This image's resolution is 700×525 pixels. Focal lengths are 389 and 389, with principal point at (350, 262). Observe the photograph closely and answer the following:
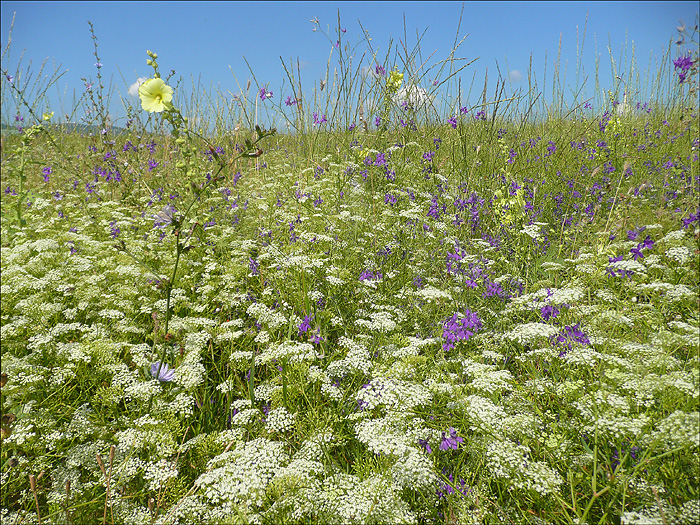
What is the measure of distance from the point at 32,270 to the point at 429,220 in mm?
2416

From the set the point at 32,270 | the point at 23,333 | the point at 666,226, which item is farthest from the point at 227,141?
the point at 666,226

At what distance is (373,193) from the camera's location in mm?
3074

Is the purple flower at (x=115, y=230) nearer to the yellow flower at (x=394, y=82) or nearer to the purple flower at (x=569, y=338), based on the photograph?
the yellow flower at (x=394, y=82)

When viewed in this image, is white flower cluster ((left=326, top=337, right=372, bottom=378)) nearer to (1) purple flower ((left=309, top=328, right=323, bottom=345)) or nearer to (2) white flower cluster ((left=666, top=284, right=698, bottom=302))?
(1) purple flower ((left=309, top=328, right=323, bottom=345))

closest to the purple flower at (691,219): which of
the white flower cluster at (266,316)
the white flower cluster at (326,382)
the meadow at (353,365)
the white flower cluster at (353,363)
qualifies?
the meadow at (353,365)

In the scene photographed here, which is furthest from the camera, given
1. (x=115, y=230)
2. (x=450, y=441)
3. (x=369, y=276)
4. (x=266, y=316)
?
(x=115, y=230)

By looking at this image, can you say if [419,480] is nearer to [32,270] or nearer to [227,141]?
[32,270]

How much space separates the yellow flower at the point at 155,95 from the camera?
1507mm

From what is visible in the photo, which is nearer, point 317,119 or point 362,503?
point 362,503

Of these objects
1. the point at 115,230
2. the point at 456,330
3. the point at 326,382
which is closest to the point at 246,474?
the point at 326,382

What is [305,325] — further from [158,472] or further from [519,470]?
[519,470]

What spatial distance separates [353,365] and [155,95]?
133 cm

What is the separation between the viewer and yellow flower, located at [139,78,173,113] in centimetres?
151

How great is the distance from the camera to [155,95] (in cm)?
156
